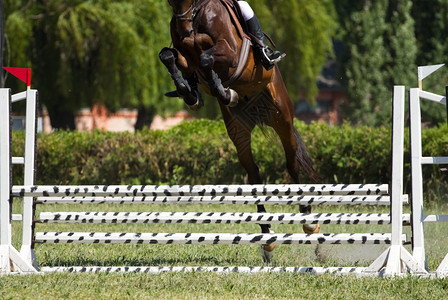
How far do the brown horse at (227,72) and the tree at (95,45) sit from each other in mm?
10033

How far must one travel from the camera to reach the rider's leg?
238 inches

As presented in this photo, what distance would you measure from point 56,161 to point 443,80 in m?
16.5

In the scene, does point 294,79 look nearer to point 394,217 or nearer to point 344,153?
point 344,153

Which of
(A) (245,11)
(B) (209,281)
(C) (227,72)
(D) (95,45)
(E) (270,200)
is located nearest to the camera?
(B) (209,281)

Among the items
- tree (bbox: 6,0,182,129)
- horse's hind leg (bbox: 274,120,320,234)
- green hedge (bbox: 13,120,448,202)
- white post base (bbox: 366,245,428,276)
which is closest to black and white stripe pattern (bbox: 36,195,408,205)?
white post base (bbox: 366,245,428,276)

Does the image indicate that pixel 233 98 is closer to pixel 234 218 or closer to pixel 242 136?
pixel 242 136

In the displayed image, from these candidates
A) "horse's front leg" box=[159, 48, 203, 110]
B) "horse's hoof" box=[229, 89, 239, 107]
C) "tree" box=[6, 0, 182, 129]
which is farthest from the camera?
"tree" box=[6, 0, 182, 129]

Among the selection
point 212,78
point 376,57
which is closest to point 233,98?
point 212,78

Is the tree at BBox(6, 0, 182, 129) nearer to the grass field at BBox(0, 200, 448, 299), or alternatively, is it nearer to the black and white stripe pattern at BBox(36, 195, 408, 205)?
the grass field at BBox(0, 200, 448, 299)

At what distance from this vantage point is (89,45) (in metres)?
16.9

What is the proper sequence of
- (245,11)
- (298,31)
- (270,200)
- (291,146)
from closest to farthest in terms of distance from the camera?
(270,200) < (245,11) < (291,146) < (298,31)

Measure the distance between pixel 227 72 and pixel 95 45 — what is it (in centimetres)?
1165

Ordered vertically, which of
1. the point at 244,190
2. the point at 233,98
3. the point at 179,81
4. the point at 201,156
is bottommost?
the point at 201,156

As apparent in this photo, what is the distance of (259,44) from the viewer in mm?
6098
